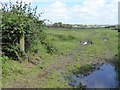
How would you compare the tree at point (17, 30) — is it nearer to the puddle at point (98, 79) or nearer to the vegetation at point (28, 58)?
the vegetation at point (28, 58)

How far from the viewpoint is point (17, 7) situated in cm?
1939

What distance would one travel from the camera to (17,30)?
58.3ft

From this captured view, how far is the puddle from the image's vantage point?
14.4 meters

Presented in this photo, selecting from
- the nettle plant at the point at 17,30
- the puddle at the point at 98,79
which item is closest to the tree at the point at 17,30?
the nettle plant at the point at 17,30

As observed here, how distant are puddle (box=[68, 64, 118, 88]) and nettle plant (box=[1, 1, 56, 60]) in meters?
3.90

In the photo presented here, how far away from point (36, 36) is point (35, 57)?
1.35 m

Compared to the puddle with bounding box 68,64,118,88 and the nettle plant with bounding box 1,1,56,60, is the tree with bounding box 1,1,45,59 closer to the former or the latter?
the nettle plant with bounding box 1,1,56,60

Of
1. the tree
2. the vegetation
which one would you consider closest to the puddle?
the vegetation

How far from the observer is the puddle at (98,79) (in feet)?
47.3

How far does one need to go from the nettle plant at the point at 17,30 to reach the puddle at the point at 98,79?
390 centimetres

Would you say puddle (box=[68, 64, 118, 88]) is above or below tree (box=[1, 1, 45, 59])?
below

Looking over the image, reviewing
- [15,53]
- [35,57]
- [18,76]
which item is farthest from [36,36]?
[18,76]

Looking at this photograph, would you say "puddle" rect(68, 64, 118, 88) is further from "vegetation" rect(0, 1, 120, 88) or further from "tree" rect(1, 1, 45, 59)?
"tree" rect(1, 1, 45, 59)

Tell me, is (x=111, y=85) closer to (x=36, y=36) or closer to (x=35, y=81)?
(x=35, y=81)
